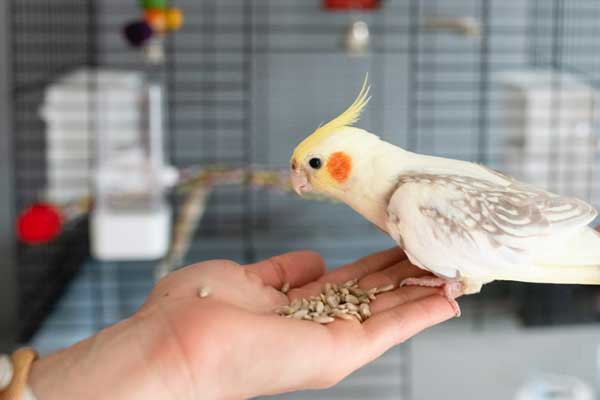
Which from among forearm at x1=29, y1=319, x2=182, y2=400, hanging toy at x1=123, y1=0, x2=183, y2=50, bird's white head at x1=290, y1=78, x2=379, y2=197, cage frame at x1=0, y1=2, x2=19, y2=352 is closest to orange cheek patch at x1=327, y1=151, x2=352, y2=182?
bird's white head at x1=290, y1=78, x2=379, y2=197

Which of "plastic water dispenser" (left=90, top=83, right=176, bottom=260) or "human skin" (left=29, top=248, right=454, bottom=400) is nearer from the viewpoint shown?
"human skin" (left=29, top=248, right=454, bottom=400)

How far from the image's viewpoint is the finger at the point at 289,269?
1021mm

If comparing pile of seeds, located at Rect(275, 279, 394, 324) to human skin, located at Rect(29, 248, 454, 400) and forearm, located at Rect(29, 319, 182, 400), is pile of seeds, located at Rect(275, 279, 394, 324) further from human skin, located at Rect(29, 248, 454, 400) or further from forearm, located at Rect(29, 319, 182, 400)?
forearm, located at Rect(29, 319, 182, 400)

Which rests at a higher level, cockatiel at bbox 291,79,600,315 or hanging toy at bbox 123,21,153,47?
hanging toy at bbox 123,21,153,47

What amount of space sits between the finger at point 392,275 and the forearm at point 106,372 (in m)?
0.29

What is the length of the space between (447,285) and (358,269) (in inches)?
6.4

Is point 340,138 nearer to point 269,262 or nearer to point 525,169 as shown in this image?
point 269,262

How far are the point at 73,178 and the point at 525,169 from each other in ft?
4.15

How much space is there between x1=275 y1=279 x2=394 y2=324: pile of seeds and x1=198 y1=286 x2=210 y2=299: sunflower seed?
8cm

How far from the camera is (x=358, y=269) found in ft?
3.41

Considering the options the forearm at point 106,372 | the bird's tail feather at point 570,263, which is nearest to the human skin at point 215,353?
the forearm at point 106,372

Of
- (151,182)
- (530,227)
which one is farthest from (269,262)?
(151,182)

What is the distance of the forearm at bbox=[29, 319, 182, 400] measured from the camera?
79cm

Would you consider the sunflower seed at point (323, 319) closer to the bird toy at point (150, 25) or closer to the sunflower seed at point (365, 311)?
the sunflower seed at point (365, 311)
